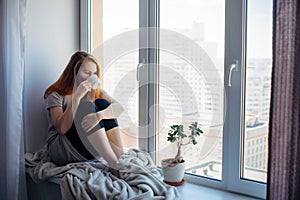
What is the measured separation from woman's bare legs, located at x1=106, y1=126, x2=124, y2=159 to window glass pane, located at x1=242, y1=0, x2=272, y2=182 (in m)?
0.67

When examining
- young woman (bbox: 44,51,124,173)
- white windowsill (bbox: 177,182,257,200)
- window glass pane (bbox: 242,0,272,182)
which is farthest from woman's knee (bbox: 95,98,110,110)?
window glass pane (bbox: 242,0,272,182)

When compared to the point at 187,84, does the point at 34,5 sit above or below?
above

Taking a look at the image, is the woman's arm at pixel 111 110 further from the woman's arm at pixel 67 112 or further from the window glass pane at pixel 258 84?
the window glass pane at pixel 258 84

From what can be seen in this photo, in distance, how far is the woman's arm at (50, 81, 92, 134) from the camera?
6.43 feet

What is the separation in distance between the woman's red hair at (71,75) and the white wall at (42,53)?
169mm

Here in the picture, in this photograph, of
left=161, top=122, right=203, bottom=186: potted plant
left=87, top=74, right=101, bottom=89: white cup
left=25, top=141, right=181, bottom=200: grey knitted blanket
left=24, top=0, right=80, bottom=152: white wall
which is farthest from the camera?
left=24, top=0, right=80, bottom=152: white wall

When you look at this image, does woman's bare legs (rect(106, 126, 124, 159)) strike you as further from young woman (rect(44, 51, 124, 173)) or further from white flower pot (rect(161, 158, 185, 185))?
white flower pot (rect(161, 158, 185, 185))

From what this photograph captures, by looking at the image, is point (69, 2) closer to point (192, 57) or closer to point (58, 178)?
point (192, 57)

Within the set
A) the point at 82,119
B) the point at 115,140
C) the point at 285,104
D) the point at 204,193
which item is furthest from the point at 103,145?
the point at 285,104

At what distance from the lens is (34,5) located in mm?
2164

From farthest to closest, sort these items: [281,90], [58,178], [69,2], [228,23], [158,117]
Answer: [69,2], [158,117], [58,178], [228,23], [281,90]

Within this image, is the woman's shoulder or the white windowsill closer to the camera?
the white windowsill

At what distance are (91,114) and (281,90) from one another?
3.43ft

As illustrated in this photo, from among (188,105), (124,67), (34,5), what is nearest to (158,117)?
(188,105)
